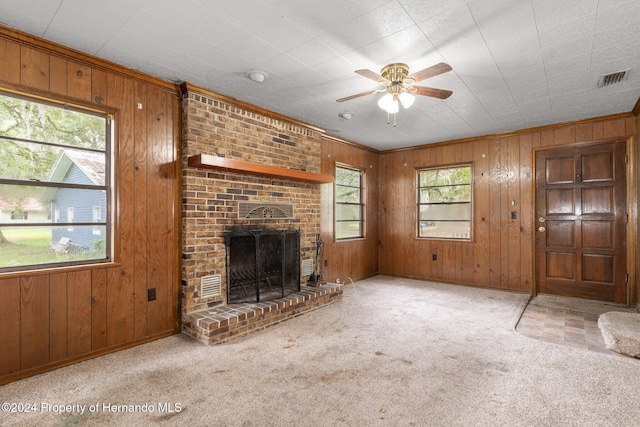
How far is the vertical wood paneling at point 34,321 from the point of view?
7.73ft

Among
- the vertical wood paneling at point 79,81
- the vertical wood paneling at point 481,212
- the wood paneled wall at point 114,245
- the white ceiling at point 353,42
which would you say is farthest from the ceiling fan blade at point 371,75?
the vertical wood paneling at point 481,212

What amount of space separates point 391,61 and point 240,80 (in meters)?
1.46

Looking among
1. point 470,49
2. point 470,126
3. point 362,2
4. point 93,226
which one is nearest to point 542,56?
point 470,49

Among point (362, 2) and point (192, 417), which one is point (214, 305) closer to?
point (192, 417)

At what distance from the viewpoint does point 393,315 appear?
3.80m

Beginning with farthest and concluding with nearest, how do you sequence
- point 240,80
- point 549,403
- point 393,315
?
point 393,315
point 240,80
point 549,403

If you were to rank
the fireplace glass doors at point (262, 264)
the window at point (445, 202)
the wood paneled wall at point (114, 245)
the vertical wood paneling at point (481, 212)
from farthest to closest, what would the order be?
the window at point (445, 202) < the vertical wood paneling at point (481, 212) < the fireplace glass doors at point (262, 264) < the wood paneled wall at point (114, 245)

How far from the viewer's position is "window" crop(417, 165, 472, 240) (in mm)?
5520

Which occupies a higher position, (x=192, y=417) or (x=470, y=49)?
(x=470, y=49)

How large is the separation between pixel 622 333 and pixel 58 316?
4747 mm

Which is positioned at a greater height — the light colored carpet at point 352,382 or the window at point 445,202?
the window at point 445,202

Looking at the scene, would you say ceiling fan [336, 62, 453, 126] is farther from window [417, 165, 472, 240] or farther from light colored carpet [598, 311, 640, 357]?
window [417, 165, 472, 240]

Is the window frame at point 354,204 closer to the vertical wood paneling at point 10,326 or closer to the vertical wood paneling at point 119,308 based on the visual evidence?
the vertical wood paneling at point 119,308

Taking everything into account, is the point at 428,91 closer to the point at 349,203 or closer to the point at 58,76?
the point at 58,76
